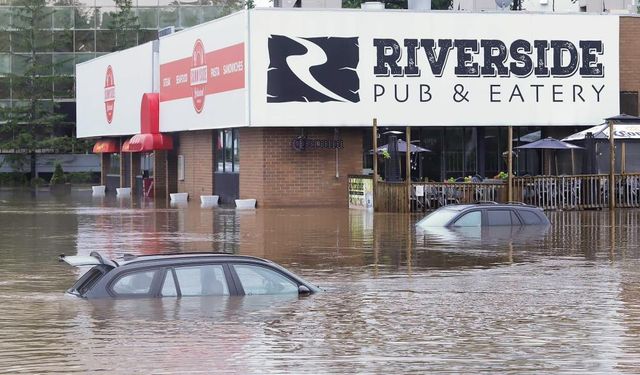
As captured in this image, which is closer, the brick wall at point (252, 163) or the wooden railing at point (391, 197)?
the wooden railing at point (391, 197)

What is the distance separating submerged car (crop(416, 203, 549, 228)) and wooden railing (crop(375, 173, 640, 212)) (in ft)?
26.8

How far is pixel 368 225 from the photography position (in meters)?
37.4

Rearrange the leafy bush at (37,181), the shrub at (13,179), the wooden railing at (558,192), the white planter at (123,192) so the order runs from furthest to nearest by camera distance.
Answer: the shrub at (13,179) → the leafy bush at (37,181) → the white planter at (123,192) → the wooden railing at (558,192)

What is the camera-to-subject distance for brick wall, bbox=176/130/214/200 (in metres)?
53.2

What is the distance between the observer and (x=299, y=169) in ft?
154

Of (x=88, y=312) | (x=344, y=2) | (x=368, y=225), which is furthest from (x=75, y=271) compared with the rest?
(x=344, y=2)

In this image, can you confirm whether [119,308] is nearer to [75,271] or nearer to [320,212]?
[75,271]

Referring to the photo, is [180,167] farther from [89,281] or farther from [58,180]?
[89,281]

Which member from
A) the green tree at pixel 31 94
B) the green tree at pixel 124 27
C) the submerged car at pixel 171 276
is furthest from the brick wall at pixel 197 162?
the submerged car at pixel 171 276

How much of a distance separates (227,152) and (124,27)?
3826cm

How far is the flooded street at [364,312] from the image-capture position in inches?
542

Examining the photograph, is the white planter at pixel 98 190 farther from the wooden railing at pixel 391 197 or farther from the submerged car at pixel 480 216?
the submerged car at pixel 480 216

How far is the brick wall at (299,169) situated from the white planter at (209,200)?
13.2ft

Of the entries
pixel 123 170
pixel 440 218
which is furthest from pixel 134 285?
pixel 123 170
